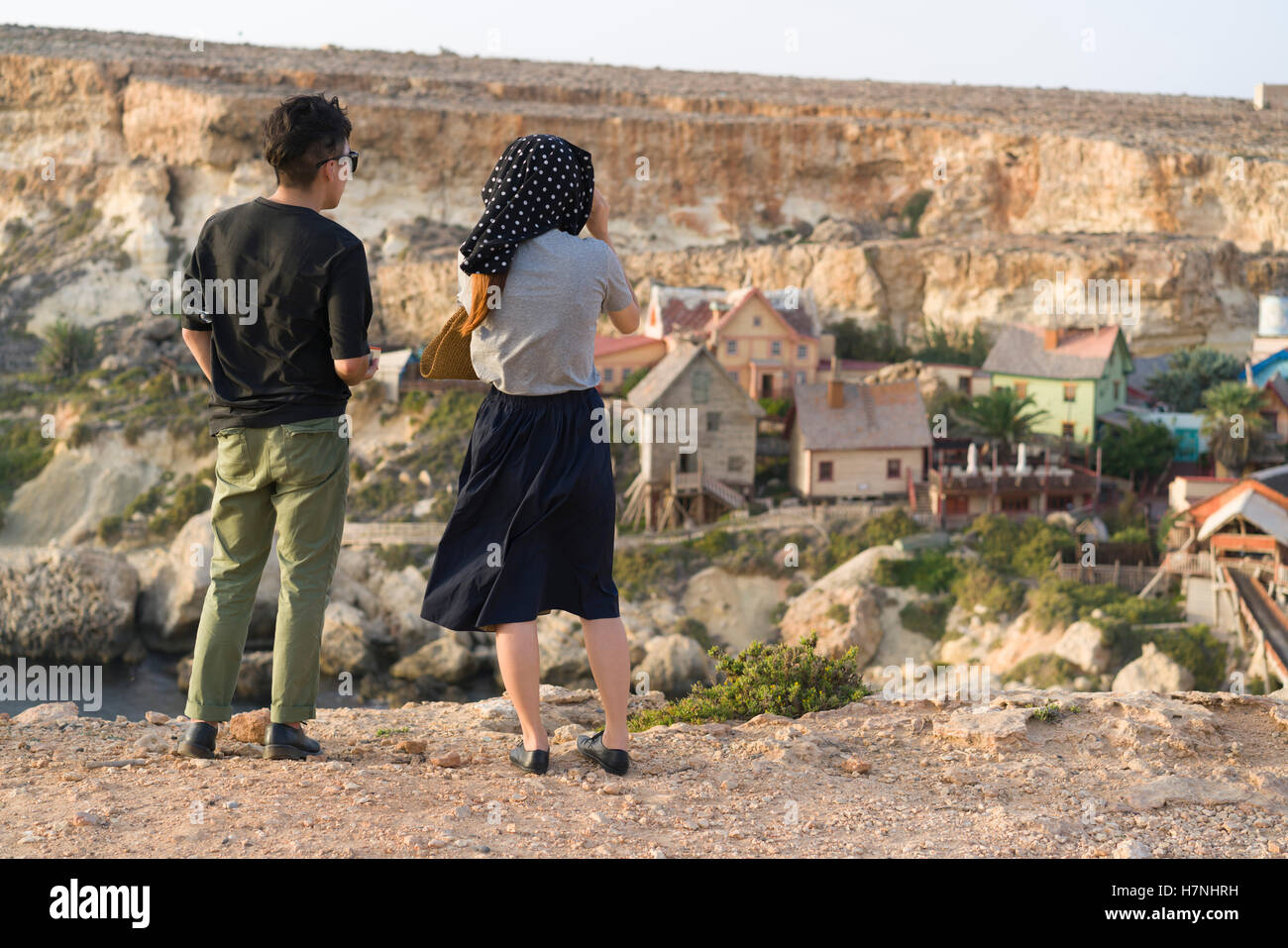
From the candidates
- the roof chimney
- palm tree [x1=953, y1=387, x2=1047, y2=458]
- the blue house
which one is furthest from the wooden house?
the blue house

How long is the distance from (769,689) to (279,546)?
9.03 ft

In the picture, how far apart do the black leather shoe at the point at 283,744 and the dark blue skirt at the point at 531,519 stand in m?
0.81

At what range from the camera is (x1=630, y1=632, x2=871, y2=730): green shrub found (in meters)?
6.99

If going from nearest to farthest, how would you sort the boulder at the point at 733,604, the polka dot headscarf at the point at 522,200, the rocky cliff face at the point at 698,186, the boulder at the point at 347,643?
the polka dot headscarf at the point at 522,200 → the boulder at the point at 347,643 → the boulder at the point at 733,604 → the rocky cliff face at the point at 698,186

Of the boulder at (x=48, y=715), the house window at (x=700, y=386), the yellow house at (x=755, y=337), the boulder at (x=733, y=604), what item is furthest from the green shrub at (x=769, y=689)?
the yellow house at (x=755, y=337)

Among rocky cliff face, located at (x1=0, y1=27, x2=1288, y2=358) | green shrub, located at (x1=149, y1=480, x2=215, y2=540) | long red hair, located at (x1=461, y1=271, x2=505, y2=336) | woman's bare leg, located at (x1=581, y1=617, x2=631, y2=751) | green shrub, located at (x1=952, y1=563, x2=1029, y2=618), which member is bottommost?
green shrub, located at (x1=952, y1=563, x2=1029, y2=618)

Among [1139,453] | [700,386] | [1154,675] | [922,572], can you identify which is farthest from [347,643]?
[1139,453]

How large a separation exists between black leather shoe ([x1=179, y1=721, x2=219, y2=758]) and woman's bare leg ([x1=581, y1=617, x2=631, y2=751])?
1.59m

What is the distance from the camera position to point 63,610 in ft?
94.5

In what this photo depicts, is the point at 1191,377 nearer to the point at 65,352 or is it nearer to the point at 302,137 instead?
the point at 65,352

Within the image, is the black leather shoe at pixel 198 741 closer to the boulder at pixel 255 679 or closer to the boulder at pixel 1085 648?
the boulder at pixel 255 679

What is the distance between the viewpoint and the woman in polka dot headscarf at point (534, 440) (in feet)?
17.1

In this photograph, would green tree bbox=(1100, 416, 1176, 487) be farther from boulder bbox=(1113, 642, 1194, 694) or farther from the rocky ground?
the rocky ground

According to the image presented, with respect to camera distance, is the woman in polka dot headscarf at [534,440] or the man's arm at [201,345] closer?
the woman in polka dot headscarf at [534,440]
